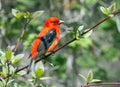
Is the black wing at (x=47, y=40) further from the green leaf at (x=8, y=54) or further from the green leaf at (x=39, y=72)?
the green leaf at (x=8, y=54)

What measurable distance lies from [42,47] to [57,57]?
2.49m

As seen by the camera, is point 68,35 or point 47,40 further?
point 68,35

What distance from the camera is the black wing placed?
16.0ft

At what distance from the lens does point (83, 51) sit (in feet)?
25.5

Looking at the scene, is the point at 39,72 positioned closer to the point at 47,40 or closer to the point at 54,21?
the point at 47,40

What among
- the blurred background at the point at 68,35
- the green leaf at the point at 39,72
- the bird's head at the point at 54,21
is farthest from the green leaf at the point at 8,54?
the blurred background at the point at 68,35

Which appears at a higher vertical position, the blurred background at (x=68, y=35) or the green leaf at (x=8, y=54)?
the blurred background at (x=68, y=35)

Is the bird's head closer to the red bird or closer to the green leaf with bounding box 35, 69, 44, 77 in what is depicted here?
the red bird

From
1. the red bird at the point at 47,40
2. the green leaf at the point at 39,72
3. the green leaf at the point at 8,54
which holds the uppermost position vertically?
the red bird at the point at 47,40

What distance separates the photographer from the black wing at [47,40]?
4.87 m

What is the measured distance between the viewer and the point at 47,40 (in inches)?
203

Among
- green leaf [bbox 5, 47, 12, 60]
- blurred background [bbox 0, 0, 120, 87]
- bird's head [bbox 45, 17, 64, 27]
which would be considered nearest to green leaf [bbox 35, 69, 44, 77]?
green leaf [bbox 5, 47, 12, 60]

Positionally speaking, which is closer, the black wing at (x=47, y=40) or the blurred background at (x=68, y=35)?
the black wing at (x=47, y=40)

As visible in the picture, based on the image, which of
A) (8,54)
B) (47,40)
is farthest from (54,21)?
(8,54)
